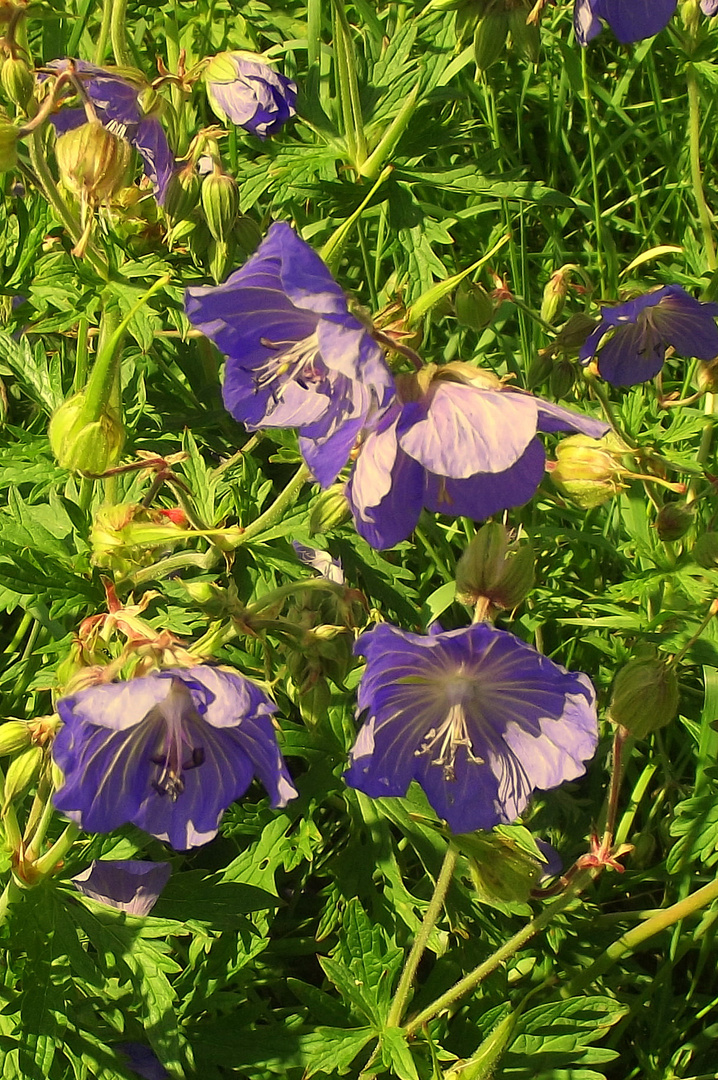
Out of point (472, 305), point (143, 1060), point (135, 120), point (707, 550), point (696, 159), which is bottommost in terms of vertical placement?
point (143, 1060)

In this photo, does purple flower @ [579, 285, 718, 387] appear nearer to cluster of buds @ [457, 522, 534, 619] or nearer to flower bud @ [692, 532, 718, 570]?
flower bud @ [692, 532, 718, 570]

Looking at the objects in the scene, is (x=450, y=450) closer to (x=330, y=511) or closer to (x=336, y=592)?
(x=330, y=511)

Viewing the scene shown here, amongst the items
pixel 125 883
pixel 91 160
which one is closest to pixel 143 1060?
pixel 125 883

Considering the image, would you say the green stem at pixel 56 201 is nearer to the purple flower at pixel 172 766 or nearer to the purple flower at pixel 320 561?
the purple flower at pixel 320 561

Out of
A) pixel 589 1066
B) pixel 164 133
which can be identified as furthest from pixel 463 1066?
pixel 164 133

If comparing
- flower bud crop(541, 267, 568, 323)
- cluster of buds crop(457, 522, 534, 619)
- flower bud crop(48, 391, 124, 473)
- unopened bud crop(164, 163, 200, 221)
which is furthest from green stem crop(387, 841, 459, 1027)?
unopened bud crop(164, 163, 200, 221)

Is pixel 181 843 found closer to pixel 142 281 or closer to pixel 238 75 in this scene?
pixel 142 281

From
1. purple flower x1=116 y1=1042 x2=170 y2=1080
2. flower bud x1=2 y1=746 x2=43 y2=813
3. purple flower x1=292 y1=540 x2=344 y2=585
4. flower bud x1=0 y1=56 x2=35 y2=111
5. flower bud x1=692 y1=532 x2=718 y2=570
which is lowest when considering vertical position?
purple flower x1=116 y1=1042 x2=170 y2=1080
